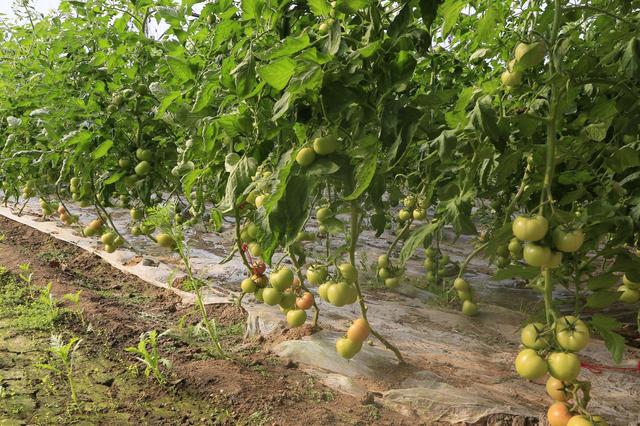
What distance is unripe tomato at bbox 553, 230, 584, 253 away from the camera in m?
0.98

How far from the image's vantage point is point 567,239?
1.00 metres

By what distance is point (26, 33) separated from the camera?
11.8ft

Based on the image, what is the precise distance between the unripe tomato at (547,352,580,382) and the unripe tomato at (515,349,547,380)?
18 millimetres

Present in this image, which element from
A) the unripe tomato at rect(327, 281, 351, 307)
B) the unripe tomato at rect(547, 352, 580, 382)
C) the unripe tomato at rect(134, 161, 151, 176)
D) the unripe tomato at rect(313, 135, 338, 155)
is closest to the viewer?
the unripe tomato at rect(547, 352, 580, 382)

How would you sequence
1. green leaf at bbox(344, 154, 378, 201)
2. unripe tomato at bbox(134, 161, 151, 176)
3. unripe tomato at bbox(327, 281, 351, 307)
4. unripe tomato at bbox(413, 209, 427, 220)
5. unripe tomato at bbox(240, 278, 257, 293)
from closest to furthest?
green leaf at bbox(344, 154, 378, 201), unripe tomato at bbox(327, 281, 351, 307), unripe tomato at bbox(240, 278, 257, 293), unripe tomato at bbox(134, 161, 151, 176), unripe tomato at bbox(413, 209, 427, 220)

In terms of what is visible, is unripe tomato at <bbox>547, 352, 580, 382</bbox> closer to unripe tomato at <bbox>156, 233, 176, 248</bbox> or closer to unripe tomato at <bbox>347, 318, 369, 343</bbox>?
unripe tomato at <bbox>347, 318, 369, 343</bbox>

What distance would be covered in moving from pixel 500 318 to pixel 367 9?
276 centimetres

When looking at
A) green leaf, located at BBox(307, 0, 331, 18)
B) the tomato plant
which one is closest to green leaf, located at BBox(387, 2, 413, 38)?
the tomato plant

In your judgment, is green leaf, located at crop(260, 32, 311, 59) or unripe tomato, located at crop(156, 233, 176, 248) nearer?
green leaf, located at crop(260, 32, 311, 59)


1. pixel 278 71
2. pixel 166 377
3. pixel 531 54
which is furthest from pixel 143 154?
pixel 531 54

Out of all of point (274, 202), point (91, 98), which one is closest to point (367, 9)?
point (274, 202)

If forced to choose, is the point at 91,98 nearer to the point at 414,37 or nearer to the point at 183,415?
the point at 183,415

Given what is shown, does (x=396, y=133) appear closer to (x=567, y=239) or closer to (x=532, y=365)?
(x=567, y=239)

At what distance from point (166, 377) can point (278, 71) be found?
5.53 feet
